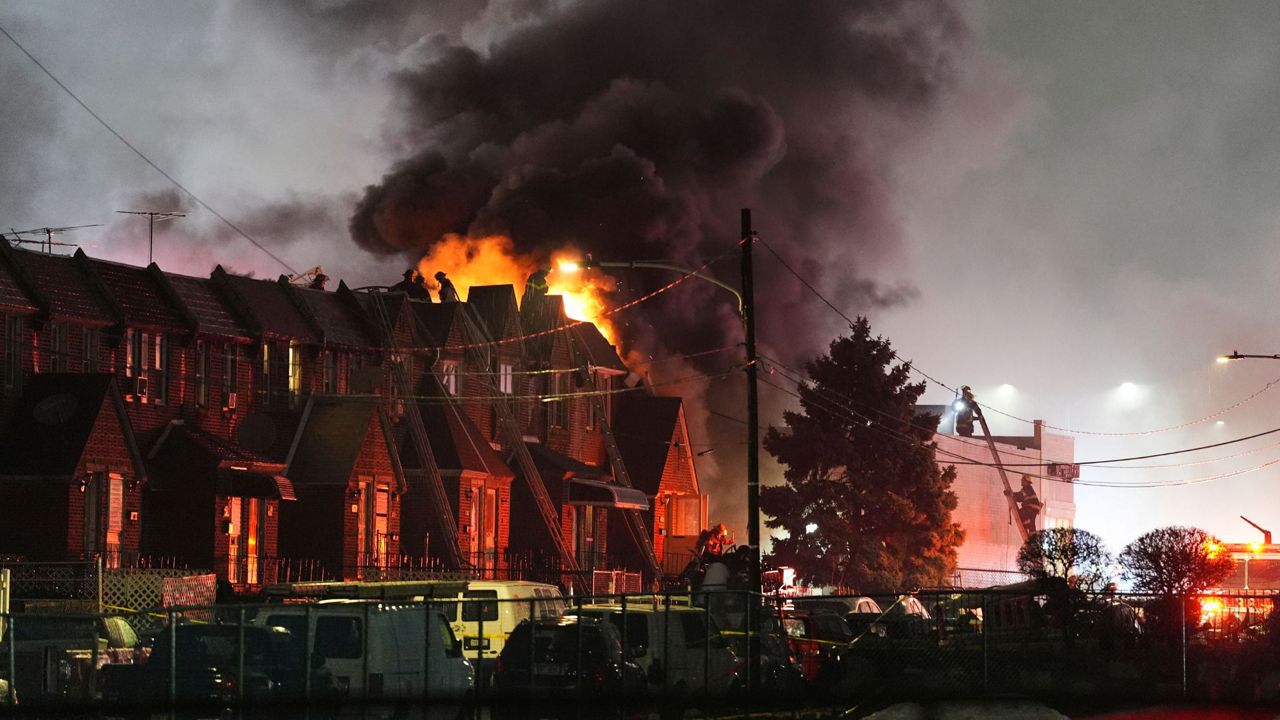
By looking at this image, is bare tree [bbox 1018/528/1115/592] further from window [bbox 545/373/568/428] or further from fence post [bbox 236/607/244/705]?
fence post [bbox 236/607/244/705]

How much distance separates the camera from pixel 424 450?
162ft

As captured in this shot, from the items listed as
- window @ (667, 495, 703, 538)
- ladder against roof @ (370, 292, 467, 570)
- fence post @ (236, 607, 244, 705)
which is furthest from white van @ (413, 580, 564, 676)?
window @ (667, 495, 703, 538)

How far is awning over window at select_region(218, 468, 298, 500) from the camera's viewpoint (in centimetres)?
4259

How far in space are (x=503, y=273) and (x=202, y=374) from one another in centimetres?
2925

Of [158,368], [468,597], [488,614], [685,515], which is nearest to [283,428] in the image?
[158,368]

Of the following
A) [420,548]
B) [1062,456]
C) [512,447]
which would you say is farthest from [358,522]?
[1062,456]

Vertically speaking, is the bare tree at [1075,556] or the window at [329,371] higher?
the window at [329,371]

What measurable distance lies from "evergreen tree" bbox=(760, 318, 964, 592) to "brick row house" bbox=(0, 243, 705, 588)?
5945 millimetres

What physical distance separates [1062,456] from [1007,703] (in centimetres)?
7951

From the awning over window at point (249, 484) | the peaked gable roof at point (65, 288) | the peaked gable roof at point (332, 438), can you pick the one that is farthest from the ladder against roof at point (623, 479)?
the peaked gable roof at point (65, 288)

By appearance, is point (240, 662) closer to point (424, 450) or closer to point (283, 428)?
point (283, 428)

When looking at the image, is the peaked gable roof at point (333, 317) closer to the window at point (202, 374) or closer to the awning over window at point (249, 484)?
the window at point (202, 374)

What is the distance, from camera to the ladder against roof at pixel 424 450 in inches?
1913

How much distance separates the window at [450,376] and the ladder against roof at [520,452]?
956 millimetres
